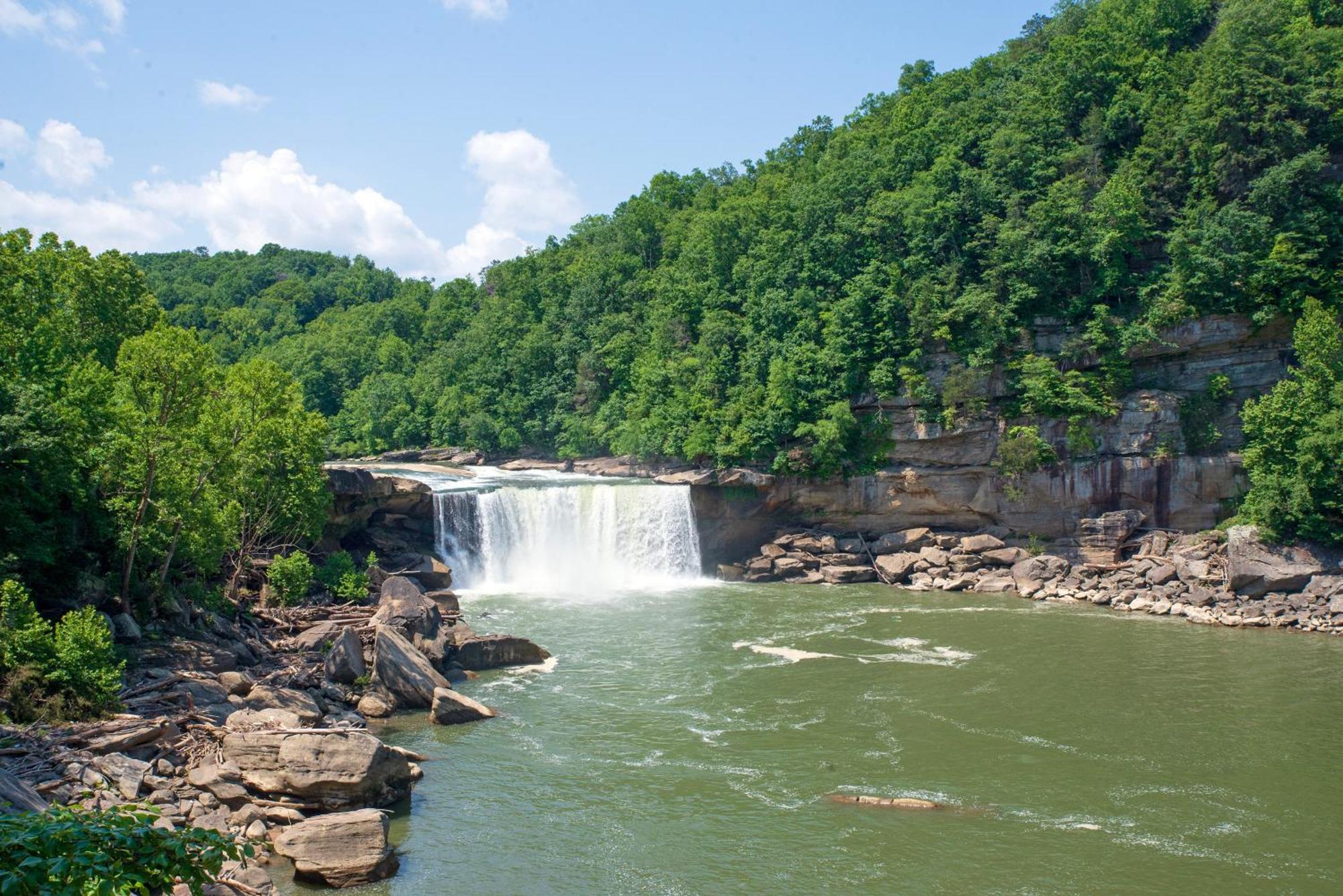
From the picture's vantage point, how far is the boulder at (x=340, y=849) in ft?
44.0

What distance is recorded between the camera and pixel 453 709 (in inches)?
795

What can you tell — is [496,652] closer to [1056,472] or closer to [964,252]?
[1056,472]

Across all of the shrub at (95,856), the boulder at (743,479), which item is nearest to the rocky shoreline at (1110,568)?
the boulder at (743,479)

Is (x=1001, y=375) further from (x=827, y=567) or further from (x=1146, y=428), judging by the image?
(x=827, y=567)

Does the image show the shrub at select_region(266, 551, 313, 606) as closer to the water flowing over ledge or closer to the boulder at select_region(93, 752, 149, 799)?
the water flowing over ledge

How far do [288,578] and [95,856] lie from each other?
71.0ft

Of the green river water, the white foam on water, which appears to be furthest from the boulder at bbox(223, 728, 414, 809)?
the white foam on water

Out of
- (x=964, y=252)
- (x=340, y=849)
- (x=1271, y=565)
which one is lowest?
(x=340, y=849)

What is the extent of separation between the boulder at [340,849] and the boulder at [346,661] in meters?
7.55

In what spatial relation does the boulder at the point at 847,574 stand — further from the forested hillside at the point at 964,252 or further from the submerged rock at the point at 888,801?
the submerged rock at the point at 888,801

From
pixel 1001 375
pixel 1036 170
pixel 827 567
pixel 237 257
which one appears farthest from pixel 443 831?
pixel 237 257

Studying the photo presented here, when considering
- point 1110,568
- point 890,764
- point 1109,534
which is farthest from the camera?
point 1109,534

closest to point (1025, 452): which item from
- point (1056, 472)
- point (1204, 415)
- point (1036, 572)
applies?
point (1056, 472)

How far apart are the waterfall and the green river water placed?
310 inches
